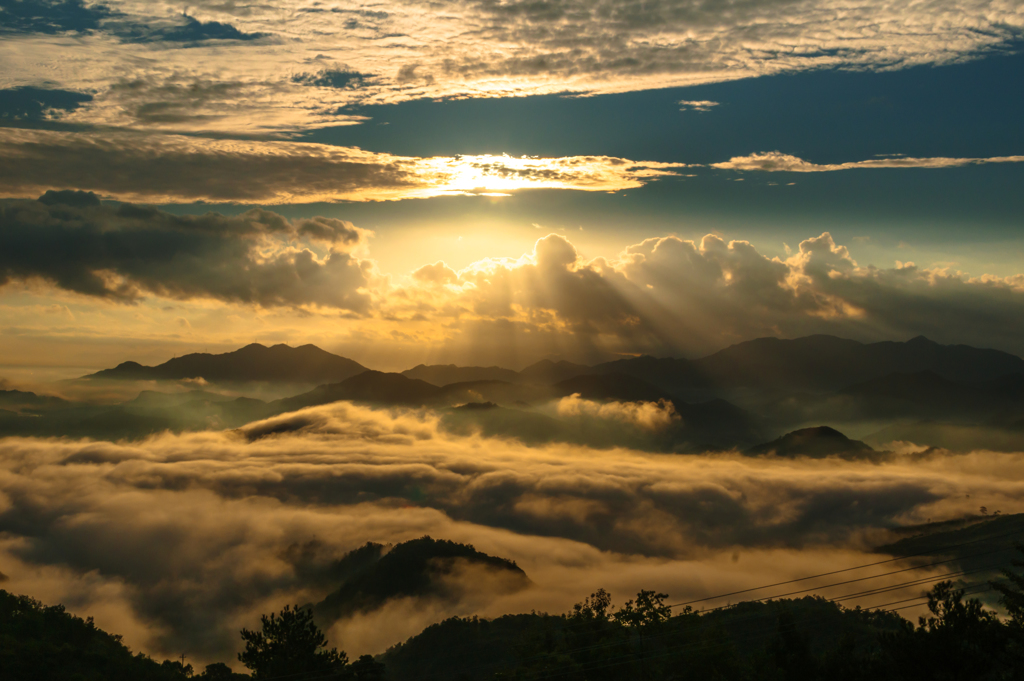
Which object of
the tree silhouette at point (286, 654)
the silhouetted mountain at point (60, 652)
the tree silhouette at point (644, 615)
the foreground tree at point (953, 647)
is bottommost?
the silhouetted mountain at point (60, 652)

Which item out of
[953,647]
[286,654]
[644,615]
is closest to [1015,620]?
[953,647]

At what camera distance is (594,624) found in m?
89.0

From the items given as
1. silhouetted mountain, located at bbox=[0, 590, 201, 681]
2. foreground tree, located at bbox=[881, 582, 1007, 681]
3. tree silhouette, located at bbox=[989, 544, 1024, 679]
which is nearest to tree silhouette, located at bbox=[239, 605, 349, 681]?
foreground tree, located at bbox=[881, 582, 1007, 681]

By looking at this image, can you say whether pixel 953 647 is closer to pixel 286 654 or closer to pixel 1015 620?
pixel 1015 620

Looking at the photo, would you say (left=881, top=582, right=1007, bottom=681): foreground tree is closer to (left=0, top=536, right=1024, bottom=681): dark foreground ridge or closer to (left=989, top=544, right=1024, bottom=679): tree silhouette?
(left=0, top=536, right=1024, bottom=681): dark foreground ridge

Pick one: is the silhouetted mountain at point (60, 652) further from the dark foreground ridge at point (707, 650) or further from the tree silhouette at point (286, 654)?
the dark foreground ridge at point (707, 650)

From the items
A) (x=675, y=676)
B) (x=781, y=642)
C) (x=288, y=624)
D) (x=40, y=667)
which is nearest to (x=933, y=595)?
(x=781, y=642)

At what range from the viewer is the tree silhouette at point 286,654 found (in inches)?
2630

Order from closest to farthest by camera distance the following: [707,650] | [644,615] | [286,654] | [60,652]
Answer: [286,654]
[707,650]
[644,615]
[60,652]

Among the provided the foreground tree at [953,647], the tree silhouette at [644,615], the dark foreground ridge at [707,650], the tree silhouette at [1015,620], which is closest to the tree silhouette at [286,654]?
the dark foreground ridge at [707,650]

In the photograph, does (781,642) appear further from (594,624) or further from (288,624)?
(288,624)

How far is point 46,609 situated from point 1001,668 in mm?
242096

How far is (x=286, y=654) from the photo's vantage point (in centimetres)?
6844

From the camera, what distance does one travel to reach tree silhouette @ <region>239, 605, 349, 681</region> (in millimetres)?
66812
